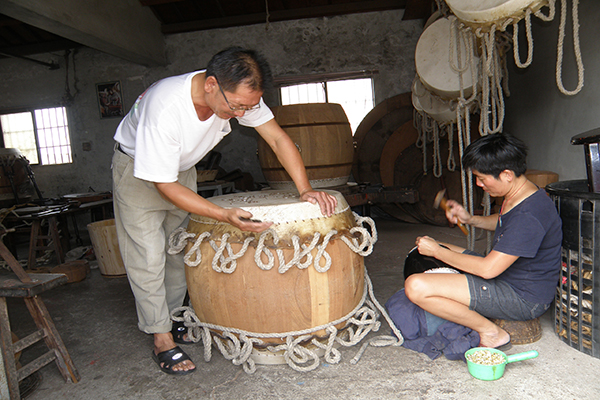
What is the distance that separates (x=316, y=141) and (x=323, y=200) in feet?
5.78

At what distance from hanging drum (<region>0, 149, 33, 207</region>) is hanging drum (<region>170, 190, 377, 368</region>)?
4.24 meters

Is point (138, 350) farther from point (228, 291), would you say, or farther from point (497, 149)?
point (497, 149)

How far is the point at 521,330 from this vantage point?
1783mm

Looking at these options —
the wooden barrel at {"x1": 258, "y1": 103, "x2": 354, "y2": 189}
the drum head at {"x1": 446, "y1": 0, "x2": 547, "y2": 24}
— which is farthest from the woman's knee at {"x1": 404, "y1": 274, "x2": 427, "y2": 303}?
the wooden barrel at {"x1": 258, "y1": 103, "x2": 354, "y2": 189}

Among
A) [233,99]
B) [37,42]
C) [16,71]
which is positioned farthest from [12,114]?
[233,99]

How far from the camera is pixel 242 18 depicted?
231 inches

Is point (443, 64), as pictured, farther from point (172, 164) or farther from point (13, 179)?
point (13, 179)

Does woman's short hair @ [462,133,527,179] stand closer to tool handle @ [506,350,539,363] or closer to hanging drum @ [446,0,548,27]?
hanging drum @ [446,0,548,27]

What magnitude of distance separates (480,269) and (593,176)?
0.62m

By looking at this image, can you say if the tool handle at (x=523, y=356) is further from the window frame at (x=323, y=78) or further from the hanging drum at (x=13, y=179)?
the hanging drum at (x=13, y=179)

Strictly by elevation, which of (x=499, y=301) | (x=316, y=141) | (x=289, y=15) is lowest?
(x=499, y=301)

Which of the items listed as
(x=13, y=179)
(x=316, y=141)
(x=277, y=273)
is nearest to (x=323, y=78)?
(x=316, y=141)

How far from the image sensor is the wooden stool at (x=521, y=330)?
1785mm

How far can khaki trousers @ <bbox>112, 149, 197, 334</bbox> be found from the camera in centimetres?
188
